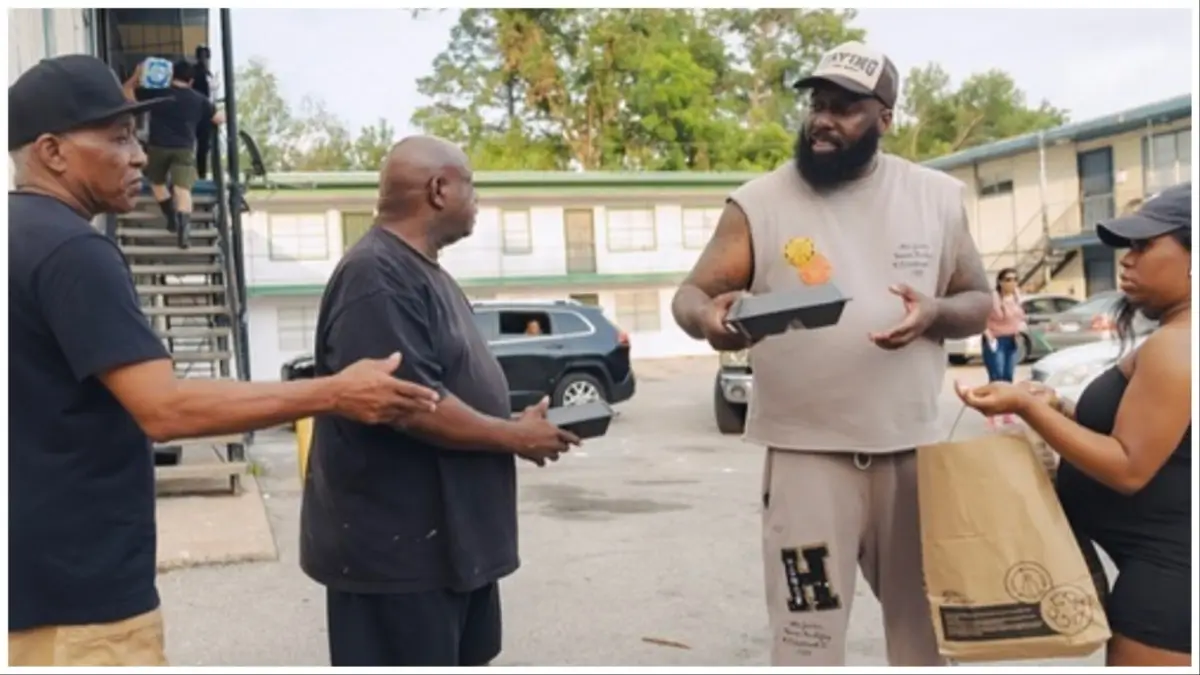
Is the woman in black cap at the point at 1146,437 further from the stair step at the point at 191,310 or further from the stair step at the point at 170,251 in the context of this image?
the stair step at the point at 170,251

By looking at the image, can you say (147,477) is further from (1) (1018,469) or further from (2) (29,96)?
(1) (1018,469)

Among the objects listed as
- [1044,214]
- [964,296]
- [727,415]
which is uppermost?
[1044,214]

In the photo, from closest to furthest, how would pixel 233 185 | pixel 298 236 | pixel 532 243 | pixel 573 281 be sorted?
1. pixel 233 185
2. pixel 298 236
3. pixel 532 243
4. pixel 573 281

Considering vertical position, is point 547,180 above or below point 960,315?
above

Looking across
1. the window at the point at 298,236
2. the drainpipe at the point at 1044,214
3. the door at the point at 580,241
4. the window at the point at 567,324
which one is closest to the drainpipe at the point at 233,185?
the window at the point at 567,324

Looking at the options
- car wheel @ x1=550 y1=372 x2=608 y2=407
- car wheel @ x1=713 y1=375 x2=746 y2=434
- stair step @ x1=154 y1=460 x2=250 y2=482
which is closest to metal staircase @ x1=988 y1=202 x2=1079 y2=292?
car wheel @ x1=550 y1=372 x2=608 y2=407

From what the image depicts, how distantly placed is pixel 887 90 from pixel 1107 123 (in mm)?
25949

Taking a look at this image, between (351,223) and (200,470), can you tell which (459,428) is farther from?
(351,223)

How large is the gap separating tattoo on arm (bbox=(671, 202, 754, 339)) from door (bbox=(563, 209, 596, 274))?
82.7 ft

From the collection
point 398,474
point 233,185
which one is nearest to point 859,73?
point 398,474

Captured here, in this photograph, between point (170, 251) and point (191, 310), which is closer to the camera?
point (191, 310)

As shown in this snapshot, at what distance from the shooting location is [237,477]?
9086mm

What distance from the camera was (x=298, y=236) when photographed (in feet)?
86.4

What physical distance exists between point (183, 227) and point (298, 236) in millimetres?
15918
